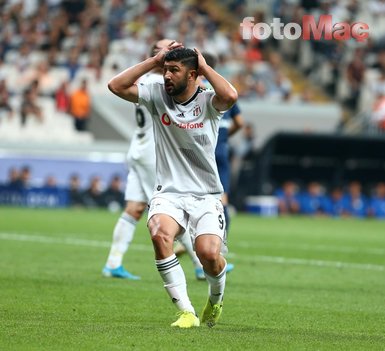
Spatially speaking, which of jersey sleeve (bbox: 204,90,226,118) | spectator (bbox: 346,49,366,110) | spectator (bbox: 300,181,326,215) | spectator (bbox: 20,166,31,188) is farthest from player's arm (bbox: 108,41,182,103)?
spectator (bbox: 346,49,366,110)

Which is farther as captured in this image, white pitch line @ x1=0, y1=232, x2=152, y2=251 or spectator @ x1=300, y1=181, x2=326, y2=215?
spectator @ x1=300, y1=181, x2=326, y2=215

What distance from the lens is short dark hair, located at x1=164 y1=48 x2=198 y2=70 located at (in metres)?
8.71

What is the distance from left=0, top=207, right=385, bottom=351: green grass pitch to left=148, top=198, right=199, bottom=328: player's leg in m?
0.17

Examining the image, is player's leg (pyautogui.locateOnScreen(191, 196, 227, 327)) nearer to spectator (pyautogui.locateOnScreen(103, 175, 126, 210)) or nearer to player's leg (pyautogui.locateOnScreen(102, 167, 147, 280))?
player's leg (pyautogui.locateOnScreen(102, 167, 147, 280))

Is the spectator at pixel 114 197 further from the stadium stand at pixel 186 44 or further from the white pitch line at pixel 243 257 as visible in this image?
the white pitch line at pixel 243 257

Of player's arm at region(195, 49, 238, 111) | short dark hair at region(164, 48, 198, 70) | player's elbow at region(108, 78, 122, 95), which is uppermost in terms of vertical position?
short dark hair at region(164, 48, 198, 70)

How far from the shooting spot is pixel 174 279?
8766 mm

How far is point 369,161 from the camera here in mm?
33031

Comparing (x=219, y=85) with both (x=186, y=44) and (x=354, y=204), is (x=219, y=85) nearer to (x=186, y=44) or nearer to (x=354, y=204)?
(x=354, y=204)

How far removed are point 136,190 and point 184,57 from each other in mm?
4570

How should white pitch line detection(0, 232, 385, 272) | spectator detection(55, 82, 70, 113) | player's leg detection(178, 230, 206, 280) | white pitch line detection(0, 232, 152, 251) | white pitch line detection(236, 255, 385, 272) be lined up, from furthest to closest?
spectator detection(55, 82, 70, 113) → white pitch line detection(0, 232, 152, 251) → white pitch line detection(0, 232, 385, 272) → white pitch line detection(236, 255, 385, 272) → player's leg detection(178, 230, 206, 280)

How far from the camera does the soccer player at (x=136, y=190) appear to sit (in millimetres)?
12992

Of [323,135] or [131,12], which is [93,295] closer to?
[323,135]

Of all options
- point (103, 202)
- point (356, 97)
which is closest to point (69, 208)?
point (103, 202)
